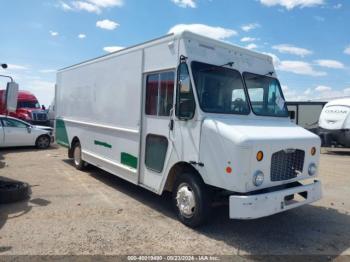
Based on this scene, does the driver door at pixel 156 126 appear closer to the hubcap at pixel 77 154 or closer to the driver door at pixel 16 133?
the hubcap at pixel 77 154

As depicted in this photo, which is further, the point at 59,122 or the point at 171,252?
the point at 59,122

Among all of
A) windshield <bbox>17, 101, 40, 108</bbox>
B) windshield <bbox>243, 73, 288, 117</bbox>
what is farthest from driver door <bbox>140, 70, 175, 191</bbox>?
windshield <bbox>17, 101, 40, 108</bbox>

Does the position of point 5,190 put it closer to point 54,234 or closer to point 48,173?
point 54,234

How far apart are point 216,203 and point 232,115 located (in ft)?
4.70

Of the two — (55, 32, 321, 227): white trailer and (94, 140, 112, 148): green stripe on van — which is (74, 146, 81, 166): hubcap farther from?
(55, 32, 321, 227): white trailer

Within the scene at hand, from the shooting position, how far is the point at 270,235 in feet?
17.6

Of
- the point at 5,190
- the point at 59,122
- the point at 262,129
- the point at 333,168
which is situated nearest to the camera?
the point at 262,129

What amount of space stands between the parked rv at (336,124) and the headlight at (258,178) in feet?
45.3

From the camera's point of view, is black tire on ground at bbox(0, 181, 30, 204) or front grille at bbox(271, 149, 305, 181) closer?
front grille at bbox(271, 149, 305, 181)

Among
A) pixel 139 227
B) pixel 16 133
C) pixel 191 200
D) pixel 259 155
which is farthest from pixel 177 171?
pixel 16 133

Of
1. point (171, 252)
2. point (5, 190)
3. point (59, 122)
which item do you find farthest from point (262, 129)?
point (59, 122)

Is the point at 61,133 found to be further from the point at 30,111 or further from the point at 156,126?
the point at 30,111

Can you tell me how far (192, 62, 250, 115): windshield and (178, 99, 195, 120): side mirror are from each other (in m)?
0.15

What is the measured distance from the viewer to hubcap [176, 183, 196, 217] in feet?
17.6
